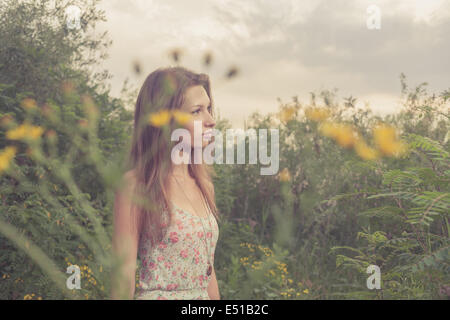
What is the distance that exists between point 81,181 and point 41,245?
101cm

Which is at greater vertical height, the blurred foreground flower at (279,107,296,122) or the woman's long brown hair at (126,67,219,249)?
the blurred foreground flower at (279,107,296,122)

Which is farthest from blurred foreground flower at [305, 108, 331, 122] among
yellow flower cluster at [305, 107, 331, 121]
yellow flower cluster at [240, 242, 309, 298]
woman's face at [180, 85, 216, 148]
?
woman's face at [180, 85, 216, 148]

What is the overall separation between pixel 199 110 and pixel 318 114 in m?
2.94

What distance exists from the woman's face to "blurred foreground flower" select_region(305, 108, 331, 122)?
9.26 feet

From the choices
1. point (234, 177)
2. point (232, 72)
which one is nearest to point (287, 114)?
point (234, 177)

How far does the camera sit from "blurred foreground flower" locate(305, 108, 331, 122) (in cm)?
439

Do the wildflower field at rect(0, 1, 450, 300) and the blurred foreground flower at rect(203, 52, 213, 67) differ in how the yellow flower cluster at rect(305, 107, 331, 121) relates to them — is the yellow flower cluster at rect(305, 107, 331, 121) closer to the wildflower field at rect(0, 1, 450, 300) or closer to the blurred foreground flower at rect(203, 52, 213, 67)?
the wildflower field at rect(0, 1, 450, 300)

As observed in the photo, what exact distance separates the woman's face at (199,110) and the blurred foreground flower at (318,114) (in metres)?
2.82

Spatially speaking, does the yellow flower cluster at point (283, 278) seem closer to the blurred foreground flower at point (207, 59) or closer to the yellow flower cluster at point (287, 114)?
the yellow flower cluster at point (287, 114)

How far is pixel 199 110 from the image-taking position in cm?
165

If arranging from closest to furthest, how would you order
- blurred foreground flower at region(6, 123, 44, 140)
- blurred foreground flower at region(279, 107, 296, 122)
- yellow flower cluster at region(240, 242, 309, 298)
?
1. blurred foreground flower at region(6, 123, 44, 140)
2. yellow flower cluster at region(240, 242, 309, 298)
3. blurred foreground flower at region(279, 107, 296, 122)

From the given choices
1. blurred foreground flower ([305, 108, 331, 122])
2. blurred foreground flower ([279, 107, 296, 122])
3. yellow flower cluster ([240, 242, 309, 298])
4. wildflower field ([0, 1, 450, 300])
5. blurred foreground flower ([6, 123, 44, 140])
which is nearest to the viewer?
blurred foreground flower ([6, 123, 44, 140])

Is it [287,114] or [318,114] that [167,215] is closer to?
[318,114]

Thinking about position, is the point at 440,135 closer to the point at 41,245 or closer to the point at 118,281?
the point at 41,245
